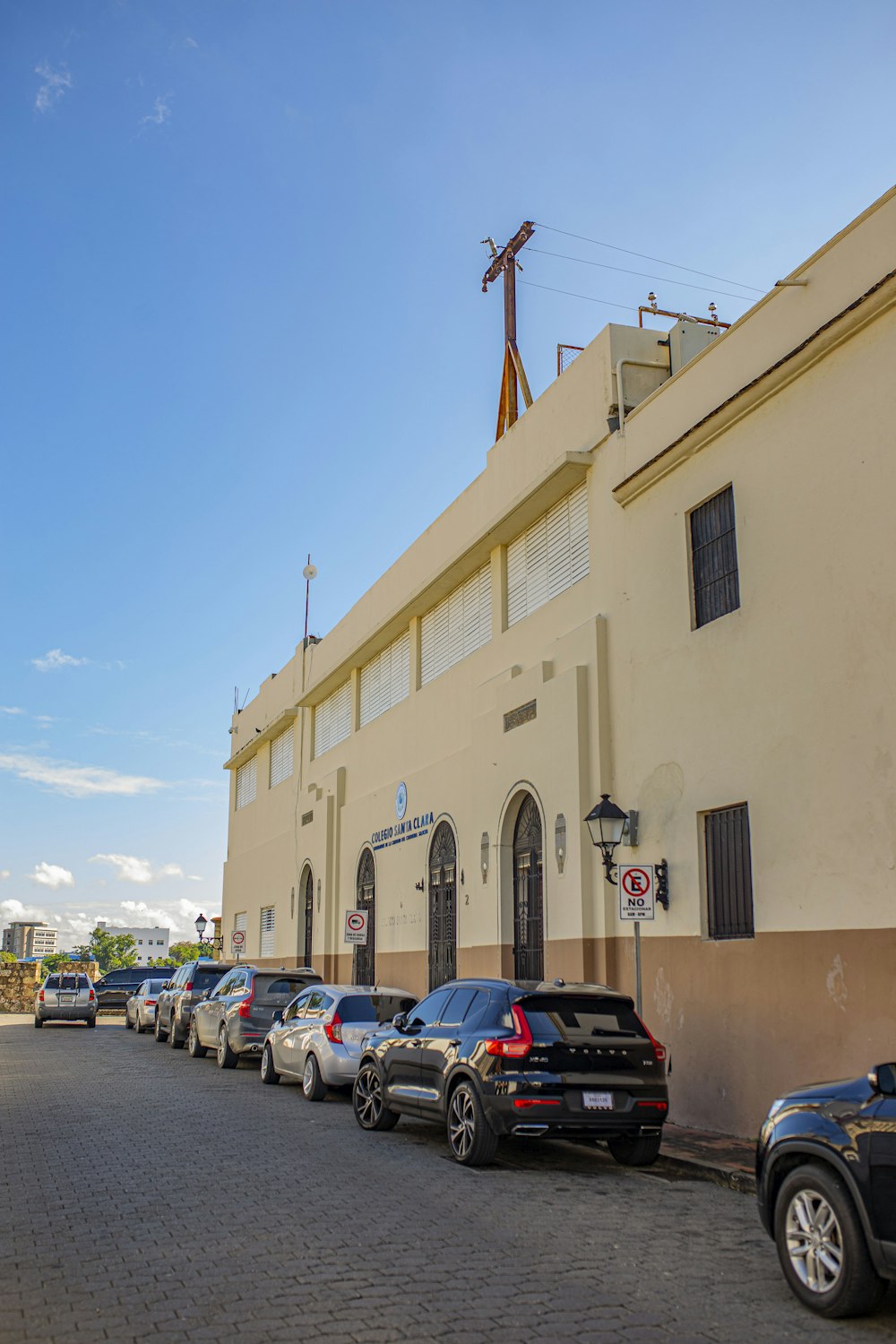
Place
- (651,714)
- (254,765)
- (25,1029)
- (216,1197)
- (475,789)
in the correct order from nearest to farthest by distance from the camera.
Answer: (216,1197) → (651,714) → (475,789) → (25,1029) → (254,765)

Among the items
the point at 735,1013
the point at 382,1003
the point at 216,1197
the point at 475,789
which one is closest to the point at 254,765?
the point at 475,789

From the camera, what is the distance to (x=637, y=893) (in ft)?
41.7

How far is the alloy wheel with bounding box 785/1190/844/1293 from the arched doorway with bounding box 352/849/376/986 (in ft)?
63.4

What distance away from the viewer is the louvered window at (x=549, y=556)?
17.3m

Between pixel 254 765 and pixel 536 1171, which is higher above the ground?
pixel 254 765

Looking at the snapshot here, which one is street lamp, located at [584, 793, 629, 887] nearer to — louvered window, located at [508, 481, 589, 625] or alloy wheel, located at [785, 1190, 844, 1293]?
louvered window, located at [508, 481, 589, 625]

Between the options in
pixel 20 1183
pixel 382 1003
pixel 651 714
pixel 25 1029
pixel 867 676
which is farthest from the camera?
pixel 25 1029

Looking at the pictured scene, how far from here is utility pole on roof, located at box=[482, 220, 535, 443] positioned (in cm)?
2438

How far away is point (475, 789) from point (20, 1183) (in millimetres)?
11167

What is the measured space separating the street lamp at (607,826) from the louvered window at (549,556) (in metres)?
3.92

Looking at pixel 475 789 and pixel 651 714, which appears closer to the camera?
pixel 651 714

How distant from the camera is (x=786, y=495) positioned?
12.2 m

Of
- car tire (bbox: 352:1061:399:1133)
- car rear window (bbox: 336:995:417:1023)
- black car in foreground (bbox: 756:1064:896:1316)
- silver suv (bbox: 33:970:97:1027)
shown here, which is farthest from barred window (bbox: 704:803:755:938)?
silver suv (bbox: 33:970:97:1027)

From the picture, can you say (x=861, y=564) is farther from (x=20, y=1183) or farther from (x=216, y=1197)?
(x=20, y=1183)
